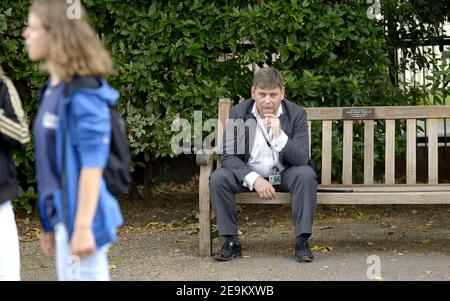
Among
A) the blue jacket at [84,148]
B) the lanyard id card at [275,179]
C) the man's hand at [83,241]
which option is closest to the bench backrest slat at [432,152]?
the lanyard id card at [275,179]

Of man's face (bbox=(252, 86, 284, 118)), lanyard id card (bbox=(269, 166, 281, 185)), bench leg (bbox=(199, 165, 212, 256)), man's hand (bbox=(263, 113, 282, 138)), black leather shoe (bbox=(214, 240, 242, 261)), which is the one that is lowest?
black leather shoe (bbox=(214, 240, 242, 261))

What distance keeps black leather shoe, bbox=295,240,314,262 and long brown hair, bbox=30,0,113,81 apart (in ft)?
10.5

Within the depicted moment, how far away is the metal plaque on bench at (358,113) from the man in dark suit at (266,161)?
559 mm

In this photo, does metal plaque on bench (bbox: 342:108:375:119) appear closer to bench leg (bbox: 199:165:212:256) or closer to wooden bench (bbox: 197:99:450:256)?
wooden bench (bbox: 197:99:450:256)

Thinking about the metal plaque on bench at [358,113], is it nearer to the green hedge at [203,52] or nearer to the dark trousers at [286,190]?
the green hedge at [203,52]

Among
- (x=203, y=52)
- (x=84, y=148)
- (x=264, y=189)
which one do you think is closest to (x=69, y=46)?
(x=84, y=148)

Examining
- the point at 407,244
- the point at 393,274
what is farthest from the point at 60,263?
the point at 407,244

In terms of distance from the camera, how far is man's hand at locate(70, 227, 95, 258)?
342 centimetres

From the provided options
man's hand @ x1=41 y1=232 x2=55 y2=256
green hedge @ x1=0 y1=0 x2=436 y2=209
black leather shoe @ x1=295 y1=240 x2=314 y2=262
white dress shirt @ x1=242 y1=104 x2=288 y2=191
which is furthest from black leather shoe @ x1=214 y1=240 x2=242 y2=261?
man's hand @ x1=41 y1=232 x2=55 y2=256

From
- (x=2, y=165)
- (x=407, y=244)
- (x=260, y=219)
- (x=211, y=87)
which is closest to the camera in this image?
(x=2, y=165)

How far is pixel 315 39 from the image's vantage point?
7.83 m

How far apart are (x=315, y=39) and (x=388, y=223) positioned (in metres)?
1.67

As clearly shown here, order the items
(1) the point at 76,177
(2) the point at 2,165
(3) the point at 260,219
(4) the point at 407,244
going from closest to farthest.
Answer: (1) the point at 76,177 < (2) the point at 2,165 < (4) the point at 407,244 < (3) the point at 260,219
